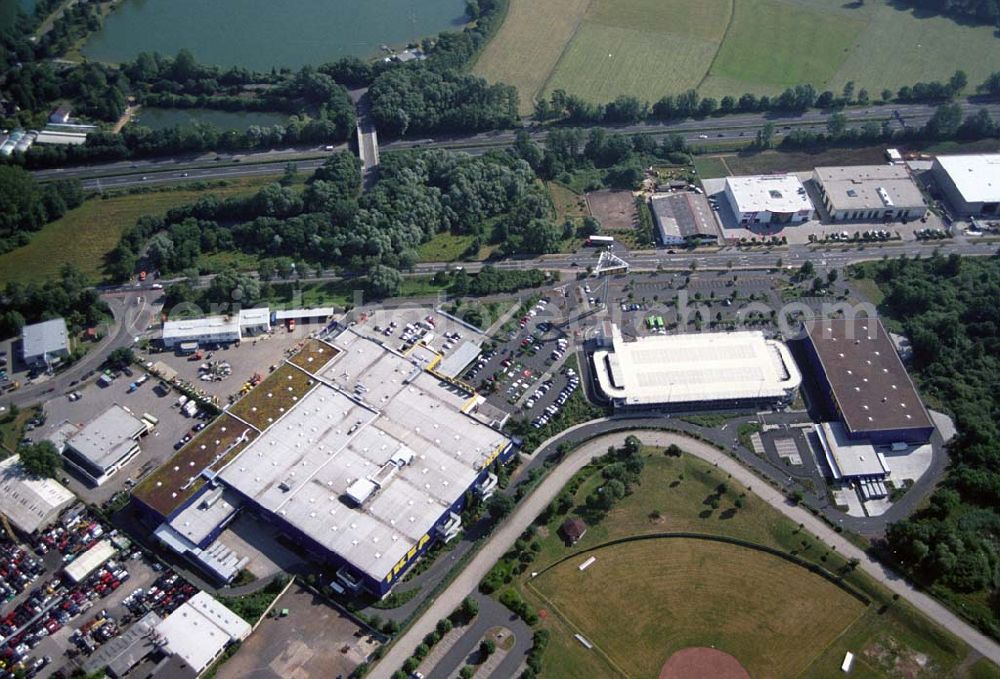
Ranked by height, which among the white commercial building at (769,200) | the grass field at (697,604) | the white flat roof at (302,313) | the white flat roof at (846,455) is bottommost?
the grass field at (697,604)

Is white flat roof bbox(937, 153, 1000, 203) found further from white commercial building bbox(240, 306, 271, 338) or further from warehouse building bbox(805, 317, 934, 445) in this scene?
white commercial building bbox(240, 306, 271, 338)

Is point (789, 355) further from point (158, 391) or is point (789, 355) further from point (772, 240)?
point (158, 391)

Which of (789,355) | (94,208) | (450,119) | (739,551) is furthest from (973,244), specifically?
(94,208)

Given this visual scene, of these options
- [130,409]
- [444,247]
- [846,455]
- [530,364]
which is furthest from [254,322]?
[846,455]

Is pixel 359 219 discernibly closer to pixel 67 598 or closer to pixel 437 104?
pixel 437 104

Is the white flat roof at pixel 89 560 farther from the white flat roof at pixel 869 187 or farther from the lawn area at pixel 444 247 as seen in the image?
the white flat roof at pixel 869 187

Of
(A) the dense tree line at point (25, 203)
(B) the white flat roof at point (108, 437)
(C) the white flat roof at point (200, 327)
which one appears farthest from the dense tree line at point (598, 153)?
(B) the white flat roof at point (108, 437)

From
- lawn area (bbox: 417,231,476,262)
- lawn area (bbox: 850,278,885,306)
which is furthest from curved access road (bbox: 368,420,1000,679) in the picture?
lawn area (bbox: 850,278,885,306)
